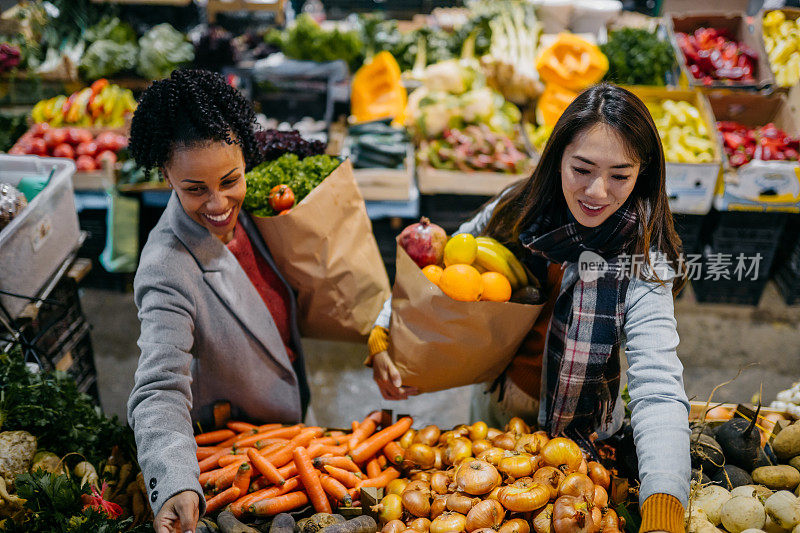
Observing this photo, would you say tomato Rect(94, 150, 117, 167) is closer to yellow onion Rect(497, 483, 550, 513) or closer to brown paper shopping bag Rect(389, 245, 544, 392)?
brown paper shopping bag Rect(389, 245, 544, 392)

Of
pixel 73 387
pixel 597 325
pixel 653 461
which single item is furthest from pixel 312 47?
pixel 653 461

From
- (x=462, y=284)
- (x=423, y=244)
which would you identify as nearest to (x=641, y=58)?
(x=423, y=244)

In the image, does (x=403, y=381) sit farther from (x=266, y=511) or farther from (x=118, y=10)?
(x=118, y=10)

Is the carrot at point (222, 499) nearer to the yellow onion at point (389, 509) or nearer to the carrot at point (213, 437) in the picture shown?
the carrot at point (213, 437)

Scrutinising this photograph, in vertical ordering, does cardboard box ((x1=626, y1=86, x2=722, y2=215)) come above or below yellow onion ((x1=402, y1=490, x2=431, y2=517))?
above

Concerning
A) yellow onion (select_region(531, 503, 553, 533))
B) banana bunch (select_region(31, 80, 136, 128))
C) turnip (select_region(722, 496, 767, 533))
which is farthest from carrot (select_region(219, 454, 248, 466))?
banana bunch (select_region(31, 80, 136, 128))

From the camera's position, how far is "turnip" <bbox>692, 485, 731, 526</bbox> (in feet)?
5.27

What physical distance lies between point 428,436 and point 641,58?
4.23 metres

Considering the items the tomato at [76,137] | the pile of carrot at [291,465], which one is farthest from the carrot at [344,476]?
the tomato at [76,137]

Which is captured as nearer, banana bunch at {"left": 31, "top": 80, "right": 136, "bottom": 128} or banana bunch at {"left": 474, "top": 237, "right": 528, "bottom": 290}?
banana bunch at {"left": 474, "top": 237, "right": 528, "bottom": 290}

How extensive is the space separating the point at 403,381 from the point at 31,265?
160 centimetres

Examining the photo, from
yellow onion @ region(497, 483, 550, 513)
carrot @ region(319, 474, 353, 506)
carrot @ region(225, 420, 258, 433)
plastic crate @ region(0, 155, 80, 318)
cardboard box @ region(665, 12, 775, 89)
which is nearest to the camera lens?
yellow onion @ region(497, 483, 550, 513)

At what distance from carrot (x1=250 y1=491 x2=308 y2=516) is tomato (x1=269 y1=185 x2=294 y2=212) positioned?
98 cm

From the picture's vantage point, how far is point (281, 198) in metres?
2.08
